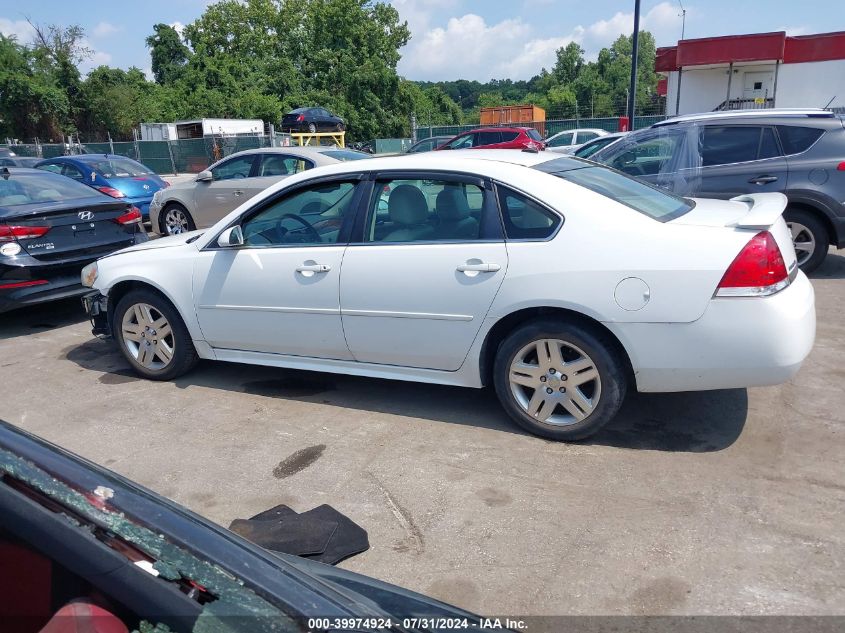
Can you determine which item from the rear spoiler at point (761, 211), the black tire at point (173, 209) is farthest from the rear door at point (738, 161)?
the black tire at point (173, 209)

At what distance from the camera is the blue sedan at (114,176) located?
13.0 metres

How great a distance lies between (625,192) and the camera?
4.41 m

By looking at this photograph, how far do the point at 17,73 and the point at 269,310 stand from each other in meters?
49.4

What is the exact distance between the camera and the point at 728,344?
371 centimetres

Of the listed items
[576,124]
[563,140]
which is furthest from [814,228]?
[576,124]

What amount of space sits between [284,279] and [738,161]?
18.4 feet

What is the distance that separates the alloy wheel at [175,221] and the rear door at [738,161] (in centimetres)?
778

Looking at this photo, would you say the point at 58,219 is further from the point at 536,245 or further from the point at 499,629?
the point at 499,629

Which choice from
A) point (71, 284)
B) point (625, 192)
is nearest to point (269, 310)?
point (625, 192)

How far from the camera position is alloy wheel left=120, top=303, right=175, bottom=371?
17.7 ft

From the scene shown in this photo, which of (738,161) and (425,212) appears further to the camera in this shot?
(738,161)

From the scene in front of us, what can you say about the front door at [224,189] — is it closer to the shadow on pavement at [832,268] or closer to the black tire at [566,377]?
the black tire at [566,377]

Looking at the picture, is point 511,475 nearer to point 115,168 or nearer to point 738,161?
point 738,161

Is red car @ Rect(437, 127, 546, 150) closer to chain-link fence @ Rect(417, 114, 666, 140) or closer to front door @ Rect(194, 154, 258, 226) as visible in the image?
chain-link fence @ Rect(417, 114, 666, 140)
